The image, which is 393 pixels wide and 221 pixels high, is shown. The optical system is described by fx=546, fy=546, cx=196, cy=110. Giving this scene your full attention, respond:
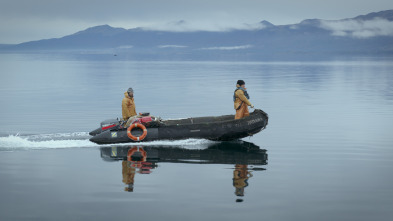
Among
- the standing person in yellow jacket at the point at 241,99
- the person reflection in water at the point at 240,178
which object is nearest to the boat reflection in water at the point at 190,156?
the person reflection in water at the point at 240,178

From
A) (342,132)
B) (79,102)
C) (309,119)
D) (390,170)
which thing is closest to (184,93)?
(79,102)

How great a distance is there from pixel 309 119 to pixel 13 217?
20673 mm

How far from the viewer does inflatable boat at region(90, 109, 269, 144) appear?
70.5 ft

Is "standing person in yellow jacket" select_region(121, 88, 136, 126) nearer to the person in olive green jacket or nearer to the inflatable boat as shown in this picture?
the person in olive green jacket

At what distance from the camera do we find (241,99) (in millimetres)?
22062

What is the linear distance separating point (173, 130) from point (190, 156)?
216cm

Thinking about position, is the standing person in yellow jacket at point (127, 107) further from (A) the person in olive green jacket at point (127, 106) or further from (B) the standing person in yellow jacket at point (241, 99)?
(B) the standing person in yellow jacket at point (241, 99)

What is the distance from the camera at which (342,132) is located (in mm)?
25609

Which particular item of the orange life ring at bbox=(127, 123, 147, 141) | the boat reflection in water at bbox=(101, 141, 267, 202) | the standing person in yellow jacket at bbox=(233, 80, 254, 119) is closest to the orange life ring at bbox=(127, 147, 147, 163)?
the boat reflection in water at bbox=(101, 141, 267, 202)

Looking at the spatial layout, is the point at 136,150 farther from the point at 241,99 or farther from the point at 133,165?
the point at 241,99

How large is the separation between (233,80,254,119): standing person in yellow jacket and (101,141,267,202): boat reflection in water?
128cm

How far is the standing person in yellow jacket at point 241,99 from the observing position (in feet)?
72.0

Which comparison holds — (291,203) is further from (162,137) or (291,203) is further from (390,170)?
(162,137)

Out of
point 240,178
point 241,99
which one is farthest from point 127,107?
point 240,178
